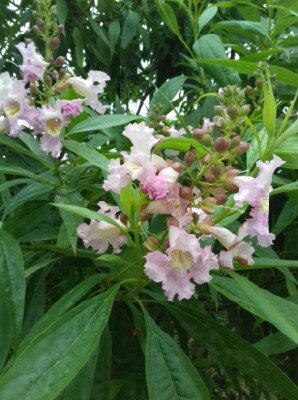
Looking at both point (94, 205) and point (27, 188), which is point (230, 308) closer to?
point (94, 205)

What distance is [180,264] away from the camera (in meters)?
0.92

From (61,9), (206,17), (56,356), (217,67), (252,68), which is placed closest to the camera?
(56,356)

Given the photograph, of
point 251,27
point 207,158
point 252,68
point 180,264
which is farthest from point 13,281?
point 251,27

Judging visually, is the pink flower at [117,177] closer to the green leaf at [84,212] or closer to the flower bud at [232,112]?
the green leaf at [84,212]

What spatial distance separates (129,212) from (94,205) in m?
0.38

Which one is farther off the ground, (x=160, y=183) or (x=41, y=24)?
(x=41, y=24)

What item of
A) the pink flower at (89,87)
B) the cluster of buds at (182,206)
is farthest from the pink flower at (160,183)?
the pink flower at (89,87)

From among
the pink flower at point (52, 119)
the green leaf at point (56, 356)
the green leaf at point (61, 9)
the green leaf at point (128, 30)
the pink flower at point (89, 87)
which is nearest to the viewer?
the green leaf at point (56, 356)

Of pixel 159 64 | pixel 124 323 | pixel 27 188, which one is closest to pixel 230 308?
pixel 124 323

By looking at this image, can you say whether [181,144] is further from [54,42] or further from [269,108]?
[54,42]

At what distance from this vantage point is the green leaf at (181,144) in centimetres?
95

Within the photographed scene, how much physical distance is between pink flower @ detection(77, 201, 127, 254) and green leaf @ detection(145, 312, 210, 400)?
0.66 feet

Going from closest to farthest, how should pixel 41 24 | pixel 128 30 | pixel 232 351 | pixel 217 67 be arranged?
pixel 232 351 → pixel 41 24 → pixel 217 67 → pixel 128 30

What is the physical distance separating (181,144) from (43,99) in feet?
1.39
